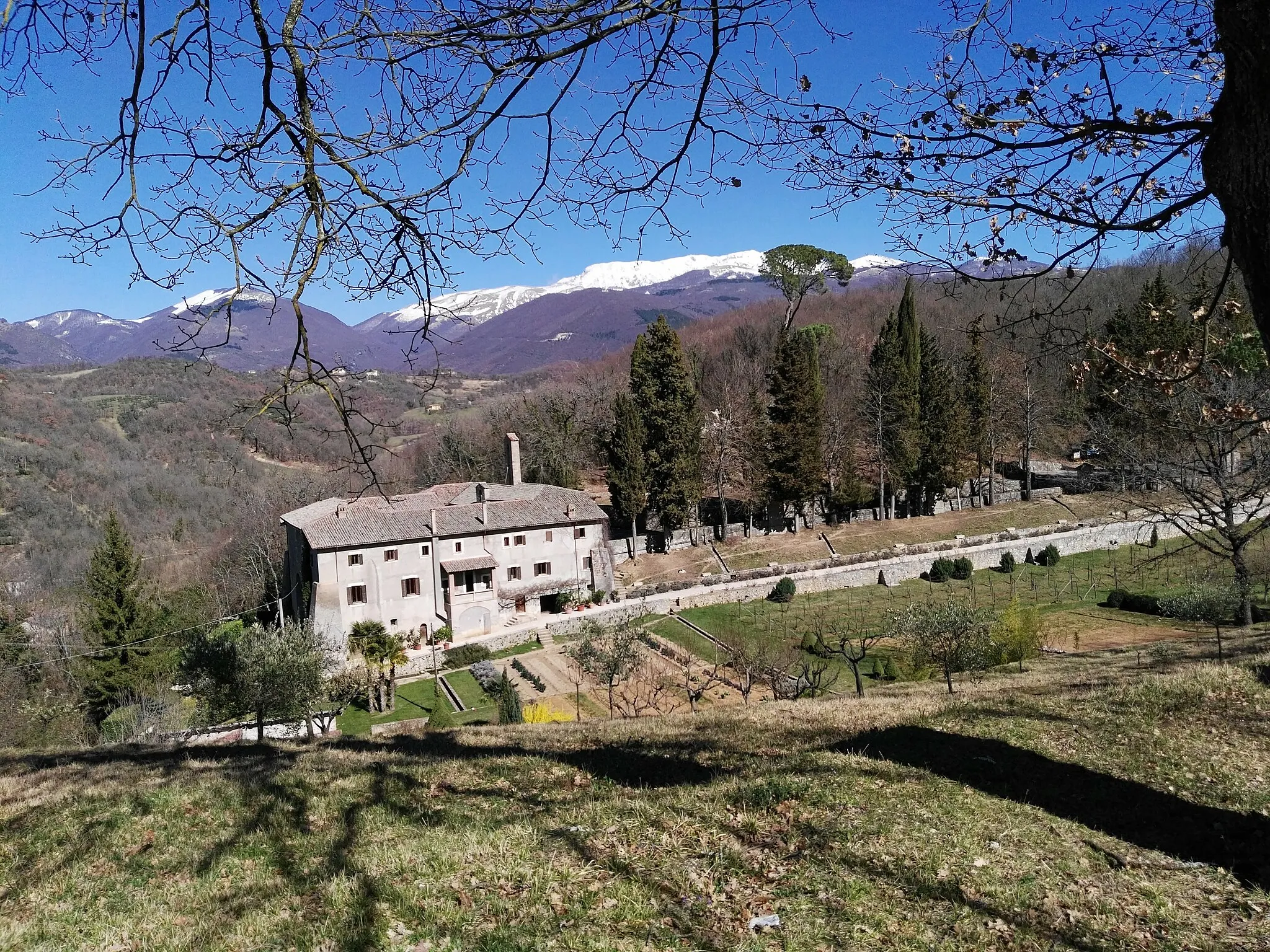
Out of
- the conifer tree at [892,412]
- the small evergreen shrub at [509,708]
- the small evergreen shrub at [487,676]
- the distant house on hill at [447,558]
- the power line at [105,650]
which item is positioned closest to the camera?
the small evergreen shrub at [509,708]

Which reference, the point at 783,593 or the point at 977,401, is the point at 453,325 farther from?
the point at 977,401

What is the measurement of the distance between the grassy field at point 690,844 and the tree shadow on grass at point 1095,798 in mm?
25

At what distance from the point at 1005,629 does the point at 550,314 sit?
12736cm

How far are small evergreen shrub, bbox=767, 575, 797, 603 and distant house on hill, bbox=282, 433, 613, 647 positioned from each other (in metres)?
7.66

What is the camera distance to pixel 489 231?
4.33 m

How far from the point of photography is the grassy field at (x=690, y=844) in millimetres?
3846

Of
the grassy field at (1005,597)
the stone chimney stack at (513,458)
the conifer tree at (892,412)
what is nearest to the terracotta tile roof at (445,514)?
the stone chimney stack at (513,458)

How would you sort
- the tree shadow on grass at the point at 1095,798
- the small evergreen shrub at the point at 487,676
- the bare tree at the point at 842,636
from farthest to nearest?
the bare tree at the point at 842,636
the small evergreen shrub at the point at 487,676
the tree shadow on grass at the point at 1095,798

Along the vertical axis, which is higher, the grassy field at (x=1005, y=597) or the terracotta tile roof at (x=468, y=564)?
the terracotta tile roof at (x=468, y=564)

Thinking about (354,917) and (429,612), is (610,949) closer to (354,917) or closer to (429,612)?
(354,917)

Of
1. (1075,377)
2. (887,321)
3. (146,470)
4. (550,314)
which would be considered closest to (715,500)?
(887,321)

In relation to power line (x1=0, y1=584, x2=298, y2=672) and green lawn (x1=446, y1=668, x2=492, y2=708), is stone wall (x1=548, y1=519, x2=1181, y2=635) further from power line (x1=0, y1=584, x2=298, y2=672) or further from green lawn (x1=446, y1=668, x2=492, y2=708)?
power line (x1=0, y1=584, x2=298, y2=672)

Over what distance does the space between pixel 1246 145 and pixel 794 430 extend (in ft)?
124

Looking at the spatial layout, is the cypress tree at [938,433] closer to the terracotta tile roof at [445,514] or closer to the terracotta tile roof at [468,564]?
the terracotta tile roof at [445,514]
